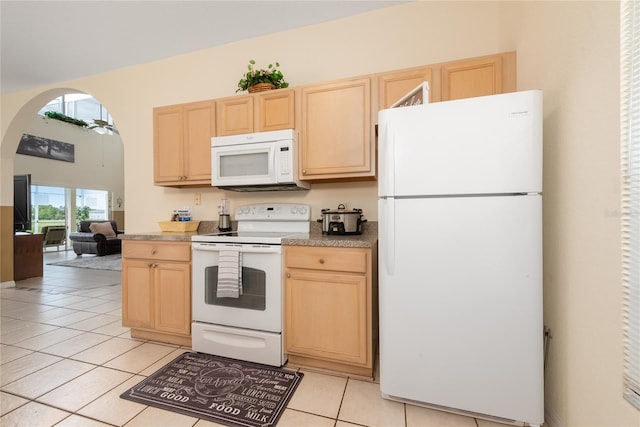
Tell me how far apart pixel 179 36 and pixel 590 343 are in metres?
3.67

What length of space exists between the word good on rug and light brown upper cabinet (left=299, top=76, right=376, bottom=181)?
142cm

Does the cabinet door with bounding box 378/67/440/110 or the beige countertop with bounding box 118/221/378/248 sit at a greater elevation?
the cabinet door with bounding box 378/67/440/110

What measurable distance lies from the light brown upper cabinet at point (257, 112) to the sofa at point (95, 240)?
6113mm

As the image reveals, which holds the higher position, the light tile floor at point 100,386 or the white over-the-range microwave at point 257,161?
the white over-the-range microwave at point 257,161

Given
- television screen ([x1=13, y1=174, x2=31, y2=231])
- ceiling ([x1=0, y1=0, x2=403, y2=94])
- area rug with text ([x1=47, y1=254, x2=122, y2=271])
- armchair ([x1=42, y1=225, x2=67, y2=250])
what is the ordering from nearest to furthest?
ceiling ([x1=0, y1=0, x2=403, y2=94]) → television screen ([x1=13, y1=174, x2=31, y2=231]) → area rug with text ([x1=47, y1=254, x2=122, y2=271]) → armchair ([x1=42, y1=225, x2=67, y2=250])

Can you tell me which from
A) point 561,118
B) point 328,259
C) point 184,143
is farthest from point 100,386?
point 561,118

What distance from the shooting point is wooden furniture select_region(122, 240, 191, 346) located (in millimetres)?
2145

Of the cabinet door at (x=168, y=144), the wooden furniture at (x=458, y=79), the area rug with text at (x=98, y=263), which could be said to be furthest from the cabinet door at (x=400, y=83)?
the area rug with text at (x=98, y=263)

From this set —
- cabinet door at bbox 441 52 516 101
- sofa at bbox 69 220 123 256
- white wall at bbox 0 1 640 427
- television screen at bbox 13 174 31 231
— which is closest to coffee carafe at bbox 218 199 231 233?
white wall at bbox 0 1 640 427

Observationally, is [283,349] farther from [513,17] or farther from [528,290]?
[513,17]

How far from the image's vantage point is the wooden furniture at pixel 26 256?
4344mm

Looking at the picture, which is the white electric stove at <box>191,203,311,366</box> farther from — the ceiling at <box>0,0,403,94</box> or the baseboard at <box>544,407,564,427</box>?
the ceiling at <box>0,0,403,94</box>

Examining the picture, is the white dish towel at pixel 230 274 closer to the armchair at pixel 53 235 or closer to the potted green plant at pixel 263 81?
the potted green plant at pixel 263 81

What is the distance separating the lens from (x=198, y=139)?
100 inches
